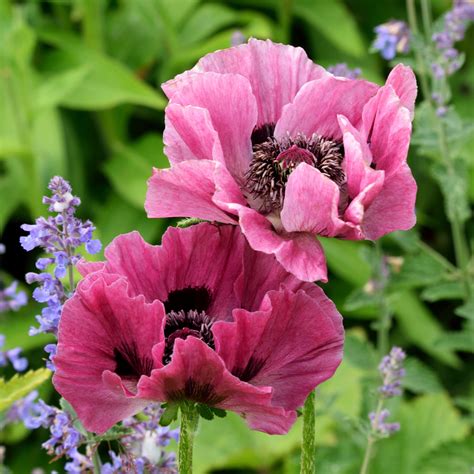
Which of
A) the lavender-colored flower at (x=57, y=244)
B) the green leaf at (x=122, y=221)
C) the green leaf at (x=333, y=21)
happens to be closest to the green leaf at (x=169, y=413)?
the lavender-colored flower at (x=57, y=244)

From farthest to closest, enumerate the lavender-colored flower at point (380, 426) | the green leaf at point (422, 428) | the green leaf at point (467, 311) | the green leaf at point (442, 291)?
the green leaf at point (422, 428) → the green leaf at point (442, 291) → the green leaf at point (467, 311) → the lavender-colored flower at point (380, 426)

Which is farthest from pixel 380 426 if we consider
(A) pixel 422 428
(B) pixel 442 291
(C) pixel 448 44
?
(A) pixel 422 428

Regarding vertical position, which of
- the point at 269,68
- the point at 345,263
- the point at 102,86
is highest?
the point at 102,86

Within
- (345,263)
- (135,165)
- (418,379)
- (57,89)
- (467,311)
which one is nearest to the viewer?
→ (467,311)

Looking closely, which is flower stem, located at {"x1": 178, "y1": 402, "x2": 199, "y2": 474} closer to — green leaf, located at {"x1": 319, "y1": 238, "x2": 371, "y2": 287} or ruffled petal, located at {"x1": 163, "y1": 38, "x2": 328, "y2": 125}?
ruffled petal, located at {"x1": 163, "y1": 38, "x2": 328, "y2": 125}

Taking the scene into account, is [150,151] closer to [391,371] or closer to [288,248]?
[391,371]

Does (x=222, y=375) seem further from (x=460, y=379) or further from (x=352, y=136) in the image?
(x=460, y=379)

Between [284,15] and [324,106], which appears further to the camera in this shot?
[284,15]

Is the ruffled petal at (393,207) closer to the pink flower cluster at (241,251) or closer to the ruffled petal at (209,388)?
the pink flower cluster at (241,251)
